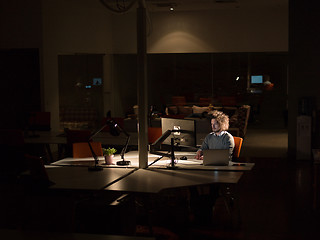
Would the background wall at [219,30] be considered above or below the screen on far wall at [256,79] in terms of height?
above

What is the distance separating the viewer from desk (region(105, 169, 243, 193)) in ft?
16.9

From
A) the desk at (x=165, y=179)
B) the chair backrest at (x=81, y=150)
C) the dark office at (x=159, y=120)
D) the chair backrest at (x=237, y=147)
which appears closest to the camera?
the desk at (x=165, y=179)

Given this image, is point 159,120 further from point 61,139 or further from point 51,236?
point 51,236

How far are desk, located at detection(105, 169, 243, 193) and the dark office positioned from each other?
2 centimetres

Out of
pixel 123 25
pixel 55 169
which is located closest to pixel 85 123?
pixel 123 25

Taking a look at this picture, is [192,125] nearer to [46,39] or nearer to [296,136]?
[296,136]

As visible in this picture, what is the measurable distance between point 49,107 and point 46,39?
167cm

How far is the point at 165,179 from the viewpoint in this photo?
555 cm

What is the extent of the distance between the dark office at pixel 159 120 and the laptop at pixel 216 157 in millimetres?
18

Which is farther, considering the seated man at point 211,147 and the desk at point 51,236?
the seated man at point 211,147

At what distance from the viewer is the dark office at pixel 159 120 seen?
5.58 meters

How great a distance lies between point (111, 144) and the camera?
8.20m

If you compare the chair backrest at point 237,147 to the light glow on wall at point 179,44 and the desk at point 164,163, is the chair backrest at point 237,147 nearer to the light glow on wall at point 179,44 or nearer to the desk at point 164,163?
the desk at point 164,163

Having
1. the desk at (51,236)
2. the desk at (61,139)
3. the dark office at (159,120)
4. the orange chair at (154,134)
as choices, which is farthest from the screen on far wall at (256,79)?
the desk at (51,236)
